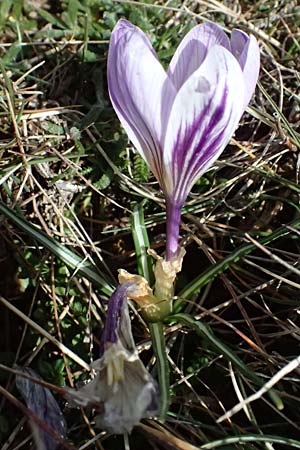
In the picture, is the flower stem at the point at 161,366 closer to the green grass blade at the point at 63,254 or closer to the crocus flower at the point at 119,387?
the crocus flower at the point at 119,387

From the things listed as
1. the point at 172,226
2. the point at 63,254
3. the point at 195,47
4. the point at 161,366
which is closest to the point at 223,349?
the point at 161,366

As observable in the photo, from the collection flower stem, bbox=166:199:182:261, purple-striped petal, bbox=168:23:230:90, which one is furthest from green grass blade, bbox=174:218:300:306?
purple-striped petal, bbox=168:23:230:90

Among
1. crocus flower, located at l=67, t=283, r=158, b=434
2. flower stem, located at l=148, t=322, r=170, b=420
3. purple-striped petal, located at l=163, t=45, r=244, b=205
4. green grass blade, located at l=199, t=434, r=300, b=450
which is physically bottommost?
green grass blade, located at l=199, t=434, r=300, b=450

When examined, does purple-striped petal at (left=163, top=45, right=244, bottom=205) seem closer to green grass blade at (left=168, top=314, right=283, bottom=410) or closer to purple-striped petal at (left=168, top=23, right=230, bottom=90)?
purple-striped petal at (left=168, top=23, right=230, bottom=90)

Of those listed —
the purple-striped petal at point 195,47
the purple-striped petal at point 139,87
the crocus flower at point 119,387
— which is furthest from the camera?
the purple-striped petal at point 195,47

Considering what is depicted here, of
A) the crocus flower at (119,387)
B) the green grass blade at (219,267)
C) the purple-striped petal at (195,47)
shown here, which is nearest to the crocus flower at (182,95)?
the purple-striped petal at (195,47)

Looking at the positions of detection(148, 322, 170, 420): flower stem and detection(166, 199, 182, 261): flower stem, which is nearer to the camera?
detection(148, 322, 170, 420): flower stem

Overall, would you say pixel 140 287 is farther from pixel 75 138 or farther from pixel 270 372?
pixel 75 138

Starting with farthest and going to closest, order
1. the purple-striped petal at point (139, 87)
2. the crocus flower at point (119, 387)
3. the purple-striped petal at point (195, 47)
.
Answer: the purple-striped petal at point (195, 47) → the purple-striped petal at point (139, 87) → the crocus flower at point (119, 387)
